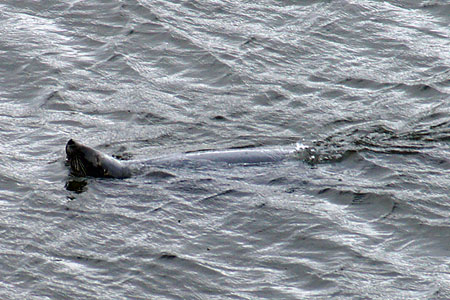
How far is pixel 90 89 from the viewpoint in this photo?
1132 cm

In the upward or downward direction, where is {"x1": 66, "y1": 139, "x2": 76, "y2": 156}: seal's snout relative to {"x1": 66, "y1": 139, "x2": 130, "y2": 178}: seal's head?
upward

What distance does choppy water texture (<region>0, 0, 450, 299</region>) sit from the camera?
743cm

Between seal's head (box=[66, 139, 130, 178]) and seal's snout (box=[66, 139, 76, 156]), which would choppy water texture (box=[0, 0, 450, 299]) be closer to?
seal's head (box=[66, 139, 130, 178])

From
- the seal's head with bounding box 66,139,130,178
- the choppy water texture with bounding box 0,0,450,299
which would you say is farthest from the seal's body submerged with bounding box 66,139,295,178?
the choppy water texture with bounding box 0,0,450,299

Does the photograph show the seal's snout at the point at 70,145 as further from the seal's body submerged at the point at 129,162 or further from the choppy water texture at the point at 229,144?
the choppy water texture at the point at 229,144

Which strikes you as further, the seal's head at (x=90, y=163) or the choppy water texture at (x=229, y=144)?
the seal's head at (x=90, y=163)

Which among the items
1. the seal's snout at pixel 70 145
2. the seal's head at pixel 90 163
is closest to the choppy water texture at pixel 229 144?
the seal's head at pixel 90 163

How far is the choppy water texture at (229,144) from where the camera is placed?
743 centimetres

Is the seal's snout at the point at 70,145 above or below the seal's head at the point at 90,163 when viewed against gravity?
above

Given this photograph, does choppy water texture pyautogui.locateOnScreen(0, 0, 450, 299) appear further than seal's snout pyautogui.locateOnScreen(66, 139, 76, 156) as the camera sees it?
No

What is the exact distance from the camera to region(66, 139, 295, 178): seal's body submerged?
360 inches

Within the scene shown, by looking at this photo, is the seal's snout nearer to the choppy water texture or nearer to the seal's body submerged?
the seal's body submerged

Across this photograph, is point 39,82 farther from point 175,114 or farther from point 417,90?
point 417,90

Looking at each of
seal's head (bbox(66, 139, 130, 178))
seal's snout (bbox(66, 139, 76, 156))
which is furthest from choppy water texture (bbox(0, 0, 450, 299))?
seal's snout (bbox(66, 139, 76, 156))
